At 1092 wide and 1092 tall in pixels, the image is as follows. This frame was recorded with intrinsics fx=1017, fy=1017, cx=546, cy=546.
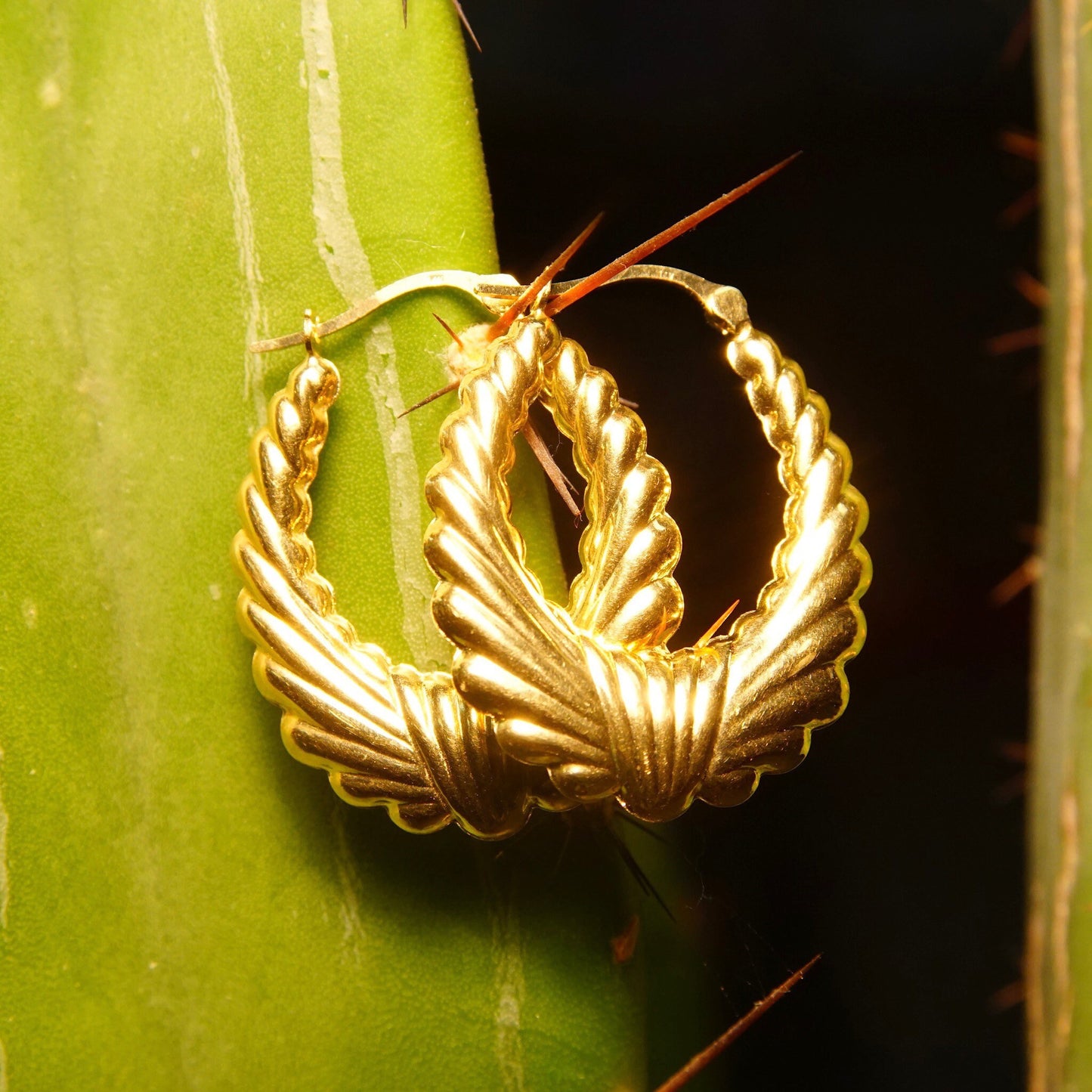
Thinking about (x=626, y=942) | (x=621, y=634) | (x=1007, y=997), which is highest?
(x=621, y=634)

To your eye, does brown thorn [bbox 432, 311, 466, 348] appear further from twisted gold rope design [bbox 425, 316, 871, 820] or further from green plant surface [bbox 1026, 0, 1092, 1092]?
green plant surface [bbox 1026, 0, 1092, 1092]

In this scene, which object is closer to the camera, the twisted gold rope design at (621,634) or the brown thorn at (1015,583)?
the twisted gold rope design at (621,634)

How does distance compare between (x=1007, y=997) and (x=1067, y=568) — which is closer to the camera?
(x=1067, y=568)

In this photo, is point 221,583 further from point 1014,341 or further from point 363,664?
point 1014,341

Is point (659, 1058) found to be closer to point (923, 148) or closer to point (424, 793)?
point (424, 793)

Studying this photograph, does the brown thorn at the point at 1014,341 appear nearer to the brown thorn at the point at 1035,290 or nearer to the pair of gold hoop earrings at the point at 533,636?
the brown thorn at the point at 1035,290

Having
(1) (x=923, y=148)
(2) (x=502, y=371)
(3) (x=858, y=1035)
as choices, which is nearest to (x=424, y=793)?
(2) (x=502, y=371)

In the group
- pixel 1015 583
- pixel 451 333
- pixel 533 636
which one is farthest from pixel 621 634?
pixel 1015 583

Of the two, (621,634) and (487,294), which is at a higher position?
(487,294)

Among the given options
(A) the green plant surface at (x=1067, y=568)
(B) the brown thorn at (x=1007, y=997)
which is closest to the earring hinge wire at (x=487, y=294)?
(A) the green plant surface at (x=1067, y=568)
